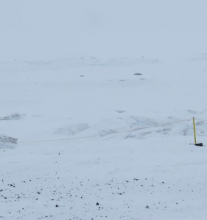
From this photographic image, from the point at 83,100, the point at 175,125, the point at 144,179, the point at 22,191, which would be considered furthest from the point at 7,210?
the point at 83,100

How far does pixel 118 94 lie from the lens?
84.8 ft

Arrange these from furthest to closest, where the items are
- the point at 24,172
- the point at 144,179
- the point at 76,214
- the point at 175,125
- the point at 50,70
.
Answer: the point at 50,70
the point at 175,125
the point at 24,172
the point at 144,179
the point at 76,214

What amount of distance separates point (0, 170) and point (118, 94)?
16.2 m

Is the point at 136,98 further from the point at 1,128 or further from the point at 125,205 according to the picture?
the point at 125,205

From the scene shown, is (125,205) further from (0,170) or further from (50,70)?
(50,70)

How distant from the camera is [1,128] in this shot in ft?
55.7

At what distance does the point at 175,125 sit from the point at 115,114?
395 centimetres

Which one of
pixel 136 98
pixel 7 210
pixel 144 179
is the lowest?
pixel 136 98

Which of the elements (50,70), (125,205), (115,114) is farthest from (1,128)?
(50,70)

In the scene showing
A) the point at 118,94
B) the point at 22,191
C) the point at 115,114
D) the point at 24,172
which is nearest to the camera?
the point at 22,191

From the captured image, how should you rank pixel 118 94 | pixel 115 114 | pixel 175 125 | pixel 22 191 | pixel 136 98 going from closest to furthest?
pixel 22 191 → pixel 175 125 → pixel 115 114 → pixel 136 98 → pixel 118 94

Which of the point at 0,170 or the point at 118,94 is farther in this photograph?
the point at 118,94

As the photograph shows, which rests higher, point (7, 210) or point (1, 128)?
point (7, 210)

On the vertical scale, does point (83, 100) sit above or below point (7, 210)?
below
